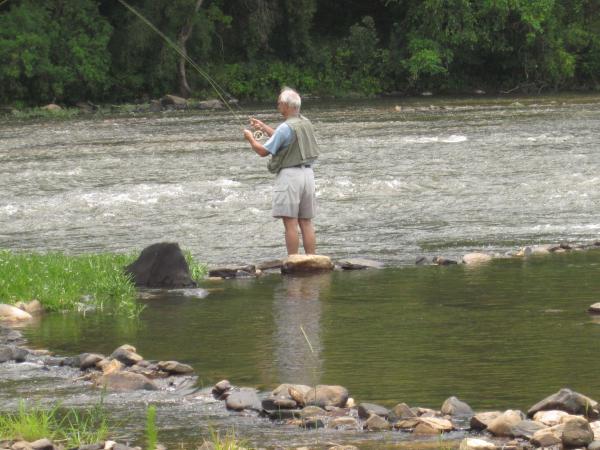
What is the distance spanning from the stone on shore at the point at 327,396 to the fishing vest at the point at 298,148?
4.74 meters

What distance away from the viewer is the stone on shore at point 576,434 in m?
4.80

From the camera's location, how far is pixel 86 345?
7230mm

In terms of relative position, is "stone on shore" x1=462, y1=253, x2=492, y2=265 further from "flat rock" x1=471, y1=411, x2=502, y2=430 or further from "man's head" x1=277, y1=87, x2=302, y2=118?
"flat rock" x1=471, y1=411, x2=502, y2=430

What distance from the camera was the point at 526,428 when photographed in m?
4.97

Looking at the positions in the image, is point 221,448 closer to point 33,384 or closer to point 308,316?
point 33,384

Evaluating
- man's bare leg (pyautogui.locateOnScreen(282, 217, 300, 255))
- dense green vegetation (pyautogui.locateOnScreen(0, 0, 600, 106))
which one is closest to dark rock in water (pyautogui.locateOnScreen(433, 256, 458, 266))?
man's bare leg (pyautogui.locateOnScreen(282, 217, 300, 255))

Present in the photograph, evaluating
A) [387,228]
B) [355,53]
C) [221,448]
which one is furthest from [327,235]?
[355,53]

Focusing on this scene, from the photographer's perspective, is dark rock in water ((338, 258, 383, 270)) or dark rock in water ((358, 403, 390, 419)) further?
dark rock in water ((338, 258, 383, 270))

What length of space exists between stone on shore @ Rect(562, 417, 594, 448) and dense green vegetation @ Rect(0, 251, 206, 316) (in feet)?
13.1

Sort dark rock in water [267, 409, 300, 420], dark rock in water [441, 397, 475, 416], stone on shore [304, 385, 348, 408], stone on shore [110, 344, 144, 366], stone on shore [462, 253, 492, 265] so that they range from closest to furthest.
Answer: dark rock in water [441, 397, 475, 416], dark rock in water [267, 409, 300, 420], stone on shore [304, 385, 348, 408], stone on shore [110, 344, 144, 366], stone on shore [462, 253, 492, 265]

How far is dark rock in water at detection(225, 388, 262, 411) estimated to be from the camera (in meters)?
5.57

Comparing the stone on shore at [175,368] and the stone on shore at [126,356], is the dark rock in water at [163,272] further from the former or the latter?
the stone on shore at [175,368]

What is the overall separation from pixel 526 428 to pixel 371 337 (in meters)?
2.21

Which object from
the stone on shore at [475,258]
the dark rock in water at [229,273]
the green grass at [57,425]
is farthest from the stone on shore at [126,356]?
the stone on shore at [475,258]
